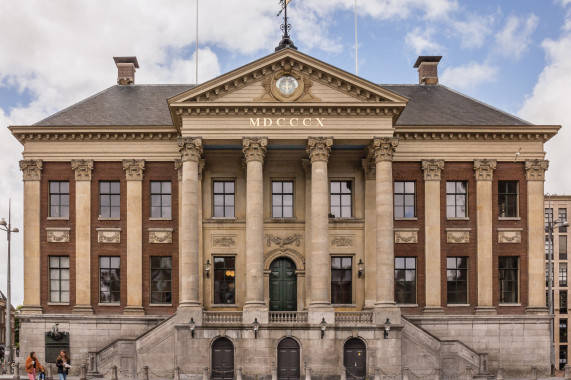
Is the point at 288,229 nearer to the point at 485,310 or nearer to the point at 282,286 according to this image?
the point at 282,286

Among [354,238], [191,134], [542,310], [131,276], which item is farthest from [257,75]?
[542,310]

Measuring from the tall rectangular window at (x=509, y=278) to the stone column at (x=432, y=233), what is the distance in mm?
3958

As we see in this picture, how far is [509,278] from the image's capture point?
140 feet

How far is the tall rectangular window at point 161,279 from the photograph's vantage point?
138 feet

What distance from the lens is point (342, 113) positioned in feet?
126

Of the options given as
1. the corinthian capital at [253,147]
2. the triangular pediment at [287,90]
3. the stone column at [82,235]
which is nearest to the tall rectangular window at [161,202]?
the stone column at [82,235]

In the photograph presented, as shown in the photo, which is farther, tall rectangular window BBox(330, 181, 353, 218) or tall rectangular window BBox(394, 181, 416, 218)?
tall rectangular window BBox(394, 181, 416, 218)

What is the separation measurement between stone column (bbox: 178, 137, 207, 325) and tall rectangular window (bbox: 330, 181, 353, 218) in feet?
28.2

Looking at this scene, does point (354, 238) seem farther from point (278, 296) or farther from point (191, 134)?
point (191, 134)

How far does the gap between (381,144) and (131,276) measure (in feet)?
54.9

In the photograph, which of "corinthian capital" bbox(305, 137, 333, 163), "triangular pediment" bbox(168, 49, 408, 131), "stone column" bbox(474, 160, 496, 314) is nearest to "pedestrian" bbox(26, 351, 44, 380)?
"triangular pediment" bbox(168, 49, 408, 131)

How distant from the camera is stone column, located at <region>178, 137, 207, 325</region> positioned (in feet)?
122

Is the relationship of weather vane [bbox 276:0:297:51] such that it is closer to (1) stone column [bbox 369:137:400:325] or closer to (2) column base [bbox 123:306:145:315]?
(1) stone column [bbox 369:137:400:325]

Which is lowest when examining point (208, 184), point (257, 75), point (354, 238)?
point (354, 238)
